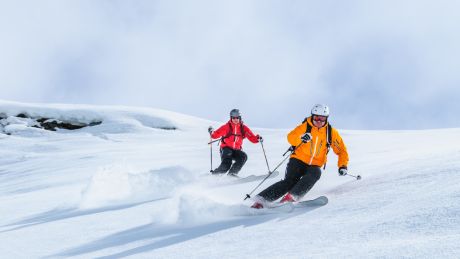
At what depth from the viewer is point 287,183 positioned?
6688 mm

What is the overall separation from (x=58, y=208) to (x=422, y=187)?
5.64 metres

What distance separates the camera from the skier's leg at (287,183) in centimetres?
640

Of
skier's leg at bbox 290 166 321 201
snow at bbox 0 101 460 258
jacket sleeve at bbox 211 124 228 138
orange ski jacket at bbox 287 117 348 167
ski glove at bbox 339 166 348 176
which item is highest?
jacket sleeve at bbox 211 124 228 138

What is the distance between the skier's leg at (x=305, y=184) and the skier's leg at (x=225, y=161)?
405cm

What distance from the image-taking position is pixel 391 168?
748cm

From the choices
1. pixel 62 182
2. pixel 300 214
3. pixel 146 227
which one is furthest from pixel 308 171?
pixel 62 182

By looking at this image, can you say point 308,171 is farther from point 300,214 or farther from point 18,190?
point 18,190

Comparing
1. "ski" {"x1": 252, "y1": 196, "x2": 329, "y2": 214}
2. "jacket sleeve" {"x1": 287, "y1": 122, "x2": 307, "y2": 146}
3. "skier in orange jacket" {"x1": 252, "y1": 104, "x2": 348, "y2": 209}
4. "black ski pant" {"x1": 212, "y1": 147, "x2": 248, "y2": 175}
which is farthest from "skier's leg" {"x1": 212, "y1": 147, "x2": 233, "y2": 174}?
"ski" {"x1": 252, "y1": 196, "x2": 329, "y2": 214}

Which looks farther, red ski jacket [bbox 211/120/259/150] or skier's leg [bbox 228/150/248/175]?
red ski jacket [bbox 211/120/259/150]

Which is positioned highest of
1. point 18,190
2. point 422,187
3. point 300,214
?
point 422,187

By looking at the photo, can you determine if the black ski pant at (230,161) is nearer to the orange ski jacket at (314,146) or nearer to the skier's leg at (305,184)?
the orange ski jacket at (314,146)

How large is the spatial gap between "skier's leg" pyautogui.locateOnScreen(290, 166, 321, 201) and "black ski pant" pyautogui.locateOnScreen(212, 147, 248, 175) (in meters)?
3.91

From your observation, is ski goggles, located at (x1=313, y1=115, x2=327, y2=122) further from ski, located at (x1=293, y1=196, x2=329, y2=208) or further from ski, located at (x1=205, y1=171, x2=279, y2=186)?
ski, located at (x1=205, y1=171, x2=279, y2=186)

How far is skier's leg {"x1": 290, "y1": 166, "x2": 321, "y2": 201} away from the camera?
6457mm
